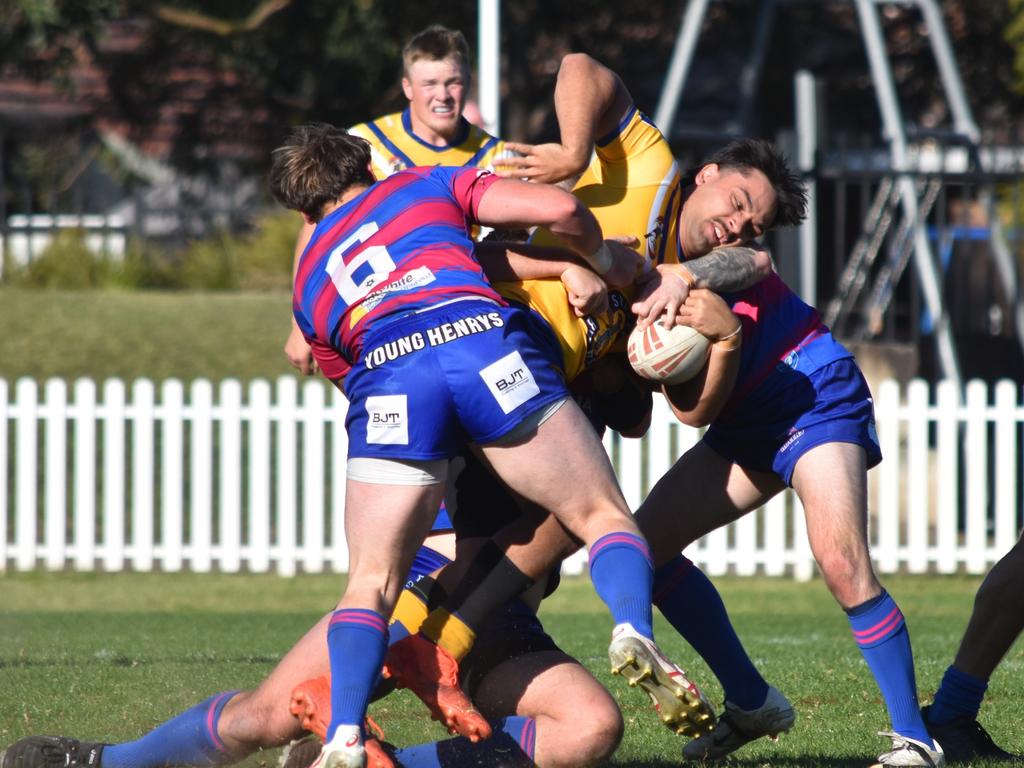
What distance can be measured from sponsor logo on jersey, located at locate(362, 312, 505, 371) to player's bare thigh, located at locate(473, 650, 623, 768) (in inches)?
39.6

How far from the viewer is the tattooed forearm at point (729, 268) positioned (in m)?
4.52

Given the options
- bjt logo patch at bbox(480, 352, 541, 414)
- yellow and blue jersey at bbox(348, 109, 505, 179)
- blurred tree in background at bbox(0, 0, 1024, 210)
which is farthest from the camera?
blurred tree in background at bbox(0, 0, 1024, 210)

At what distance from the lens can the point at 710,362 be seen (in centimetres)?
447

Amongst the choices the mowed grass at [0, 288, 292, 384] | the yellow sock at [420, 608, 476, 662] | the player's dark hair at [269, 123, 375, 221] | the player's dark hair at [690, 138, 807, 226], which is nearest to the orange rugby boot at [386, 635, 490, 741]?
the yellow sock at [420, 608, 476, 662]

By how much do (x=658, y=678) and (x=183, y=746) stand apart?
4.89 ft

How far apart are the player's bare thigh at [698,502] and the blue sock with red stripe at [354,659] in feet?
3.96

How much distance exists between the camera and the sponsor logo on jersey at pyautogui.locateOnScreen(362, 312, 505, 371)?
398 centimetres

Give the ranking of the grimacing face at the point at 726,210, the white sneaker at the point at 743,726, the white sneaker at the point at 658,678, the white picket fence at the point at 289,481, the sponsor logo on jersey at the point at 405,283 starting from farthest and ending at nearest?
the white picket fence at the point at 289,481
the white sneaker at the point at 743,726
the grimacing face at the point at 726,210
the sponsor logo on jersey at the point at 405,283
the white sneaker at the point at 658,678

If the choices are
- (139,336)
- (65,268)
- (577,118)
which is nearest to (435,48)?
(577,118)

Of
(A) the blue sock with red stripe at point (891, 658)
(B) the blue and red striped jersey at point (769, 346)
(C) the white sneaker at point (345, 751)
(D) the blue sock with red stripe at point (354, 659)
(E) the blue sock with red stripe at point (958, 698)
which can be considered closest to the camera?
(C) the white sneaker at point (345, 751)

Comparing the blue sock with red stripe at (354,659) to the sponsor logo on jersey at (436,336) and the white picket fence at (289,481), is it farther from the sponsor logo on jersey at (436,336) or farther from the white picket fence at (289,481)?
the white picket fence at (289,481)

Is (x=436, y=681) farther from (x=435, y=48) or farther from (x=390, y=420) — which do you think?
(x=435, y=48)

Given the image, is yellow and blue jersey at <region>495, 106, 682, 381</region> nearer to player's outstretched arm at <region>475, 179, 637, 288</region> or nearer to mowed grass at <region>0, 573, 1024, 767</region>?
player's outstretched arm at <region>475, 179, 637, 288</region>

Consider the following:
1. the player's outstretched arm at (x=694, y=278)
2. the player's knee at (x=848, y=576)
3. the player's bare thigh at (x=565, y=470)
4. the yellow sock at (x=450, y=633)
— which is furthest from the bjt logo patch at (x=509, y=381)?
the player's knee at (x=848, y=576)
